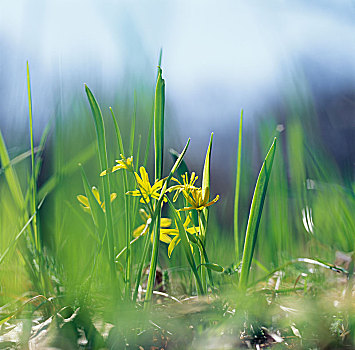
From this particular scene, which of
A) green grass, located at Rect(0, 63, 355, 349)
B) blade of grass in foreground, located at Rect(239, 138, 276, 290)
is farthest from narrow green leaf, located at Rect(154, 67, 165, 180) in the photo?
blade of grass in foreground, located at Rect(239, 138, 276, 290)

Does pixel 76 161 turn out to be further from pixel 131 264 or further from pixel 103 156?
pixel 131 264

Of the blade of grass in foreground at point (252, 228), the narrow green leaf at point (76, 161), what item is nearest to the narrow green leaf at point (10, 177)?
the narrow green leaf at point (76, 161)

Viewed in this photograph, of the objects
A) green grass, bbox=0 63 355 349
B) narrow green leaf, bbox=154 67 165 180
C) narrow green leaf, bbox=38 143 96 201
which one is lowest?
green grass, bbox=0 63 355 349

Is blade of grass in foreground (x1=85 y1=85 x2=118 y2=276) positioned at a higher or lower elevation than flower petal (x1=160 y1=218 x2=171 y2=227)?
higher

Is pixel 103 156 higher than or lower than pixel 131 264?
higher

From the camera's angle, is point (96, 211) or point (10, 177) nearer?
point (96, 211)

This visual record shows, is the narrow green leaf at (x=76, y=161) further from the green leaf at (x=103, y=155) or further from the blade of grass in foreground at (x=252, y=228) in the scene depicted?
the blade of grass in foreground at (x=252, y=228)

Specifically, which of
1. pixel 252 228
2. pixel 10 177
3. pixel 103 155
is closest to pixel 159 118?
pixel 103 155

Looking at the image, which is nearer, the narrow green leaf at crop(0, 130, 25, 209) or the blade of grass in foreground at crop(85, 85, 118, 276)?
the blade of grass in foreground at crop(85, 85, 118, 276)

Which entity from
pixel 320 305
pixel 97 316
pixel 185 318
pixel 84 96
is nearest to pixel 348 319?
pixel 320 305

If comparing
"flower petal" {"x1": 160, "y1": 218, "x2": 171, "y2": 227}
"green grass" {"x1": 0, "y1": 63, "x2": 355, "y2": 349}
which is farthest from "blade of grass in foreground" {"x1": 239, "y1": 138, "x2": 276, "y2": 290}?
"flower petal" {"x1": 160, "y1": 218, "x2": 171, "y2": 227}

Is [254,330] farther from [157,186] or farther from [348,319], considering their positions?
[157,186]

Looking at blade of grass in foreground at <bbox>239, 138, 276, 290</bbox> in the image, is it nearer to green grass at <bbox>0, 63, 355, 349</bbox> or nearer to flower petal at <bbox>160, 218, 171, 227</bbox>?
green grass at <bbox>0, 63, 355, 349</bbox>
